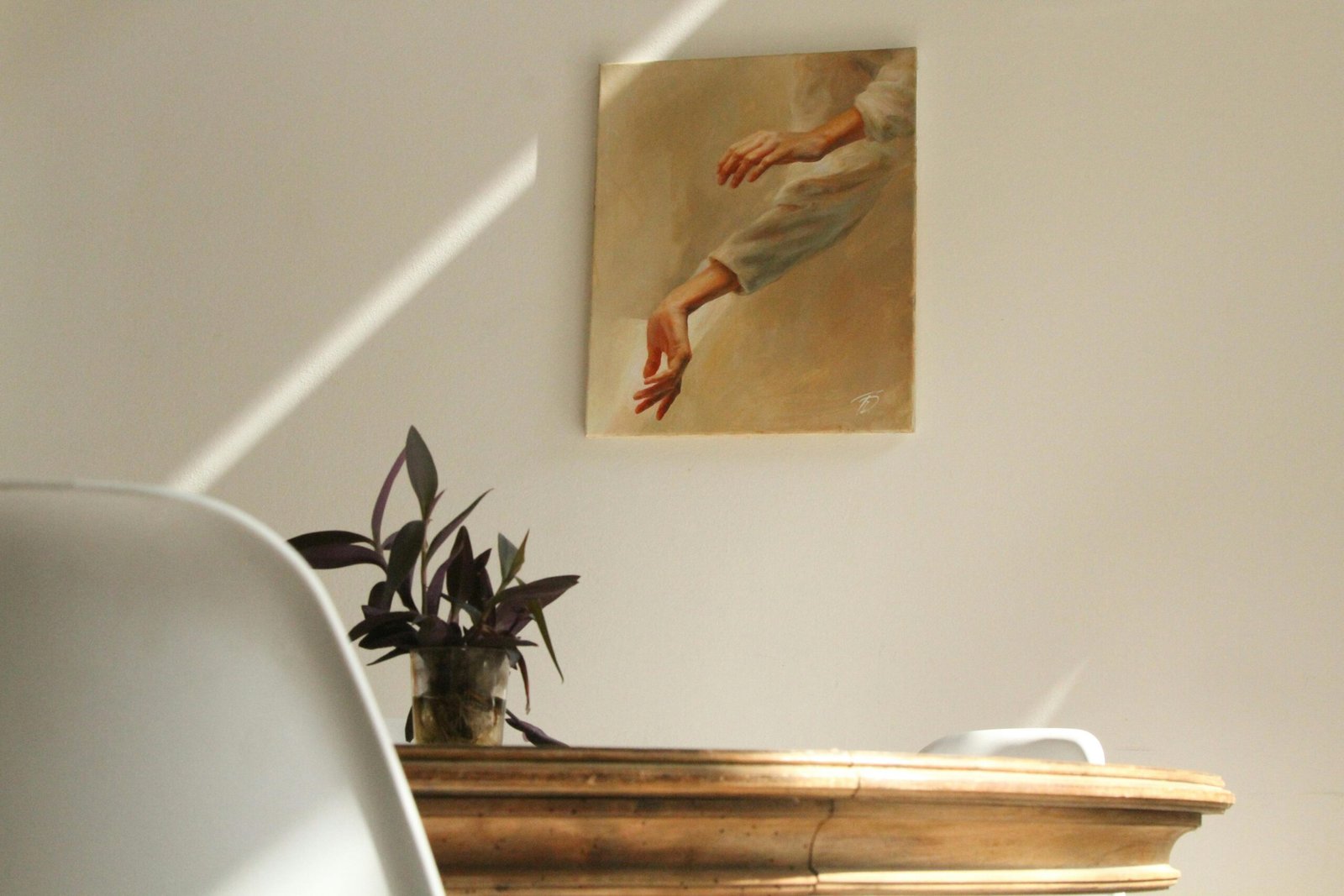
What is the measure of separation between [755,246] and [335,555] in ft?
6.95

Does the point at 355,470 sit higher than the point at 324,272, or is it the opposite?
the point at 324,272

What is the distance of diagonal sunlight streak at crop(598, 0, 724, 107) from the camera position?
3.30 m

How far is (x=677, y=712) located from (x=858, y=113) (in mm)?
1455

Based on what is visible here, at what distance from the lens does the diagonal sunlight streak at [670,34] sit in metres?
3.30

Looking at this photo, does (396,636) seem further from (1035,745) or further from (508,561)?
(1035,745)

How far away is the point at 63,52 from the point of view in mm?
3562

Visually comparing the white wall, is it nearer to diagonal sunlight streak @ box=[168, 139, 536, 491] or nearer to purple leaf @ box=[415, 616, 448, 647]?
diagonal sunlight streak @ box=[168, 139, 536, 491]

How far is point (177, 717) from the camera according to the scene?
0.47m

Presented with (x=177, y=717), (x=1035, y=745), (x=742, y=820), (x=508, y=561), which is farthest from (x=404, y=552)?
(x=1035, y=745)

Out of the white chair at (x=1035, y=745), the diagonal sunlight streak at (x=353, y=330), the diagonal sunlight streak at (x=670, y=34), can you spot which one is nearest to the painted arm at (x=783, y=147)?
the diagonal sunlight streak at (x=670, y=34)

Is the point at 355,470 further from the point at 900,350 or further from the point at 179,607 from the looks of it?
the point at 179,607

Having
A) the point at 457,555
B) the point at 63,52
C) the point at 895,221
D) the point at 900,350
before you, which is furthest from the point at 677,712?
the point at 63,52
